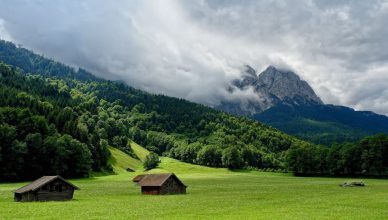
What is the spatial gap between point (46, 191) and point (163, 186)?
86.1ft

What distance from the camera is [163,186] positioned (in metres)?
92.3

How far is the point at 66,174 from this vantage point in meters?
140

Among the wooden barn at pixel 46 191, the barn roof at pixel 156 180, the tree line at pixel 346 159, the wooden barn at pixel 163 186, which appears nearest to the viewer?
the wooden barn at pixel 46 191

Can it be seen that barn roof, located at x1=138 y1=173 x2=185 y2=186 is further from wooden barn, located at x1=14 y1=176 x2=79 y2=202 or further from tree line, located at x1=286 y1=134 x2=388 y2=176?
tree line, located at x1=286 y1=134 x2=388 y2=176

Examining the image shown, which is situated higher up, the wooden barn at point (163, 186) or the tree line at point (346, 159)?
the tree line at point (346, 159)

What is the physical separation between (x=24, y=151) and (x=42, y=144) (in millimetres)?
8778

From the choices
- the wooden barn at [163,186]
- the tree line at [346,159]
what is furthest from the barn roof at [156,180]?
the tree line at [346,159]

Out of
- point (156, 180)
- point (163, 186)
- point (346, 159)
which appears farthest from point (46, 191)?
point (346, 159)

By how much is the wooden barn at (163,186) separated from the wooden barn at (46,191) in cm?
1869

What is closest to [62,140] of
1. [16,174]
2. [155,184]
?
[16,174]

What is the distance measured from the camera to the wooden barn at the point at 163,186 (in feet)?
299

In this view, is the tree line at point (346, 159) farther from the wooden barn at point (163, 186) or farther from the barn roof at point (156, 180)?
the barn roof at point (156, 180)

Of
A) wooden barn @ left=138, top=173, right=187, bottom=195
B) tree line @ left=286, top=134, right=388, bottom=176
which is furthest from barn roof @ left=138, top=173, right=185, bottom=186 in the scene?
tree line @ left=286, top=134, right=388, bottom=176

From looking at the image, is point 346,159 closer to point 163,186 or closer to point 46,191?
point 163,186
